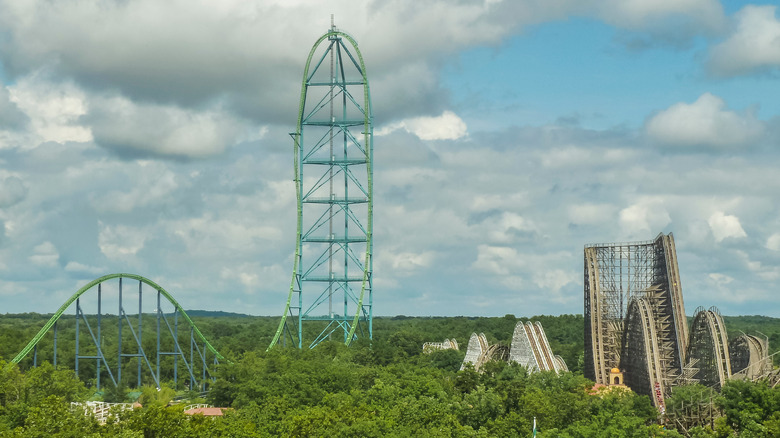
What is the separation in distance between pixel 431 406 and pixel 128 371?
4656 centimetres

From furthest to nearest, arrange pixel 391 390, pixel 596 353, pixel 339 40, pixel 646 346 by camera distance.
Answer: pixel 339 40 < pixel 596 353 < pixel 646 346 < pixel 391 390

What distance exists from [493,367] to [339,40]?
29311 mm

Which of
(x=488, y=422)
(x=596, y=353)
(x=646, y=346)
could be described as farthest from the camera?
(x=596, y=353)

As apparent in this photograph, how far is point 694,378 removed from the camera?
2189 inches

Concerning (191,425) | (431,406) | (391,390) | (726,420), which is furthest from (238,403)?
(726,420)

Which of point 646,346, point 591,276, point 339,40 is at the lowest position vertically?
point 646,346

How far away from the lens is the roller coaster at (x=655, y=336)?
52484 millimetres

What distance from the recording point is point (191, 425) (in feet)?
110

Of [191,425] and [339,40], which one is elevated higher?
[339,40]

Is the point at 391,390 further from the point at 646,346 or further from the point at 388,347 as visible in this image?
the point at 388,347

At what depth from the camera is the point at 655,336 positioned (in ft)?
184

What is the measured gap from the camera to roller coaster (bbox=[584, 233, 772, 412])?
2066 inches

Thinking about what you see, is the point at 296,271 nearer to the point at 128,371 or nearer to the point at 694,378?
the point at 128,371

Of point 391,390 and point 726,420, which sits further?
point 391,390
